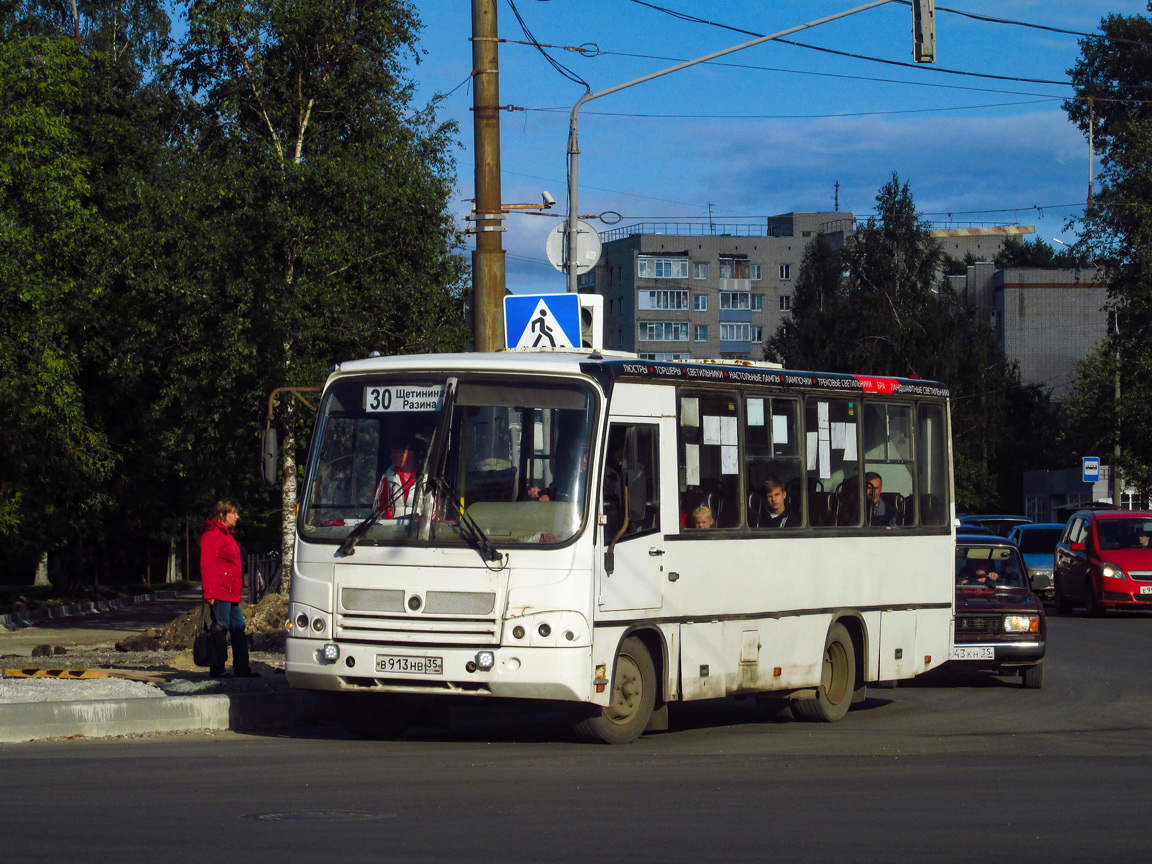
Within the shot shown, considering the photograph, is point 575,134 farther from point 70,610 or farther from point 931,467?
point 70,610

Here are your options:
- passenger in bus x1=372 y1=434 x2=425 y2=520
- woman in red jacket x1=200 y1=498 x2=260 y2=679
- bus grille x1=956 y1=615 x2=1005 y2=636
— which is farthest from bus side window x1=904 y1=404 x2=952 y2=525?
woman in red jacket x1=200 y1=498 x2=260 y2=679

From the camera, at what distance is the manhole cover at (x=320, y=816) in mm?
7977

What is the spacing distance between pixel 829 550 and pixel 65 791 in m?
7.14

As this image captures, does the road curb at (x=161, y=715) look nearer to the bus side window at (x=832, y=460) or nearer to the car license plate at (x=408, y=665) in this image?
the car license plate at (x=408, y=665)

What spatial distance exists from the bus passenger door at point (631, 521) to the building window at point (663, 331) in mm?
115344

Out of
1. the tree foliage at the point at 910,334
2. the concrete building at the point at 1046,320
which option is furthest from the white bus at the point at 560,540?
the concrete building at the point at 1046,320

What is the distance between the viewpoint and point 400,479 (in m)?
11.6

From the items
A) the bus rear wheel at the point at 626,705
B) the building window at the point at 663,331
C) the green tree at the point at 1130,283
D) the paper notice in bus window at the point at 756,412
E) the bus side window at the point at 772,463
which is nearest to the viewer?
the bus rear wheel at the point at 626,705

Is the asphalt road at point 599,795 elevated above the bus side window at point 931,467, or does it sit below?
below

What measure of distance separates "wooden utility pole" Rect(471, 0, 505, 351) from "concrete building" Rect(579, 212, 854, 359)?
110407 mm

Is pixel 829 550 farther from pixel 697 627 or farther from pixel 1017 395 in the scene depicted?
pixel 1017 395

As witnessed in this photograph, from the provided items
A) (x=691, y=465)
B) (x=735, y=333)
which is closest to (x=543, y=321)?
(x=691, y=465)

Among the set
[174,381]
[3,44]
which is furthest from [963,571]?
[3,44]

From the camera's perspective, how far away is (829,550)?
13922 millimetres
